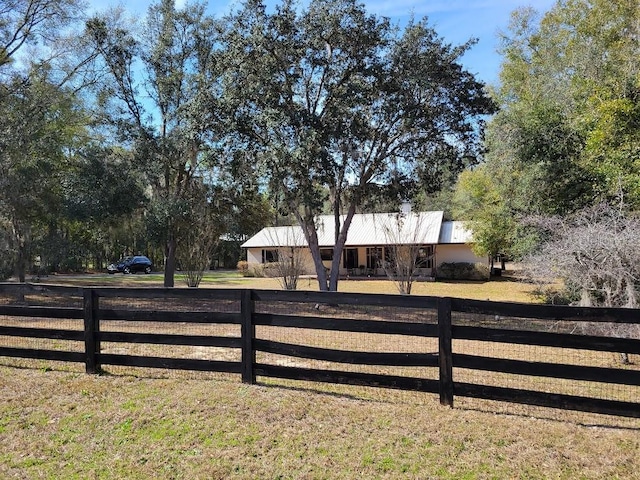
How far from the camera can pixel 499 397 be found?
161 inches

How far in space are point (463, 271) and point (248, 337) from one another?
88.9 feet

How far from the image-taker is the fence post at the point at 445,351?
14.0 feet

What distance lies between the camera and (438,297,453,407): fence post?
4273 mm

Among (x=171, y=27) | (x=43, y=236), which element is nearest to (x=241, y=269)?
(x=43, y=236)

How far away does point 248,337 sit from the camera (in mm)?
4914

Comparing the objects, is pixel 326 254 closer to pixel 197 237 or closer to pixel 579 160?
pixel 197 237

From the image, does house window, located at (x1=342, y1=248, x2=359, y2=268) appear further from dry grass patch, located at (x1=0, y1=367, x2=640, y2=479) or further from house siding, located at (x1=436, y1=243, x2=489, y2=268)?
dry grass patch, located at (x1=0, y1=367, x2=640, y2=479)

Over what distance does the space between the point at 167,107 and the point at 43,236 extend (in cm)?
1258

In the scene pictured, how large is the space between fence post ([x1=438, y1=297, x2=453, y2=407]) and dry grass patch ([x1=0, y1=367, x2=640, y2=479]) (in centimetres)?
16

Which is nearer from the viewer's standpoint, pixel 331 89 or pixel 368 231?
pixel 331 89

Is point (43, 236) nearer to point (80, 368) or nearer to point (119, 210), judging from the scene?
point (119, 210)

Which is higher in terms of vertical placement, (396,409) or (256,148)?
(256,148)

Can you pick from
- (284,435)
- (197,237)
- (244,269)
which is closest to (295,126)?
(197,237)

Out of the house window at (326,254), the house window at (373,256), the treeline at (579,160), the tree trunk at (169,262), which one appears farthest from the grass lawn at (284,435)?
the house window at (326,254)
